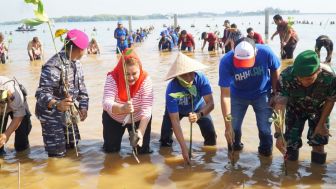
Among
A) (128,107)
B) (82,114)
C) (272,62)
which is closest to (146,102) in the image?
(128,107)

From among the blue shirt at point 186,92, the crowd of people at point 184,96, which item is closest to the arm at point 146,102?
the crowd of people at point 184,96

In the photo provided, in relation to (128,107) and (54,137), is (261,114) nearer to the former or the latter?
(128,107)

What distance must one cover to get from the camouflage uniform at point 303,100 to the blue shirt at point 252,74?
1.30 feet

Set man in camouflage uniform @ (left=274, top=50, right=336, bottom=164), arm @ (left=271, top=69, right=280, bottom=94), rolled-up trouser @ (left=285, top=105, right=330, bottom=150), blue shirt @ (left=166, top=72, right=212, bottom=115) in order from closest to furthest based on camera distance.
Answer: man in camouflage uniform @ (left=274, top=50, right=336, bottom=164), rolled-up trouser @ (left=285, top=105, right=330, bottom=150), blue shirt @ (left=166, top=72, right=212, bottom=115), arm @ (left=271, top=69, right=280, bottom=94)

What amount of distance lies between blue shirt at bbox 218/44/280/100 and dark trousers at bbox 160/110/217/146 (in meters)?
0.56

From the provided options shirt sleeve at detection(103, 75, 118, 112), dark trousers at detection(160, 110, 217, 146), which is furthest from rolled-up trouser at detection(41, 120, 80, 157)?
dark trousers at detection(160, 110, 217, 146)

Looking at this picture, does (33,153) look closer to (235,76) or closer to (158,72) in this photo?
(235,76)

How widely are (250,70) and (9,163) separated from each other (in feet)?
9.12

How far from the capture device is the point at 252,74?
3.99 meters

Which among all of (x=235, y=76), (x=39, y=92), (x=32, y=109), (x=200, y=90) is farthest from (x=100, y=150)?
(x=32, y=109)

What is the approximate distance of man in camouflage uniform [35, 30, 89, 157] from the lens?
151 inches

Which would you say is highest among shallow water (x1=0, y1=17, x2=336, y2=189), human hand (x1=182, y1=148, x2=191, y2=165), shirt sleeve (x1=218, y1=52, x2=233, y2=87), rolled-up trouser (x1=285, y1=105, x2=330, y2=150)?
shirt sleeve (x1=218, y1=52, x2=233, y2=87)

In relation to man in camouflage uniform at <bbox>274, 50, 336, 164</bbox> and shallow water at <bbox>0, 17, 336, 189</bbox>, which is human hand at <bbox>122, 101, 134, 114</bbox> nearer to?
shallow water at <bbox>0, 17, 336, 189</bbox>

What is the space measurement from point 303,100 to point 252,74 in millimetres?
594
